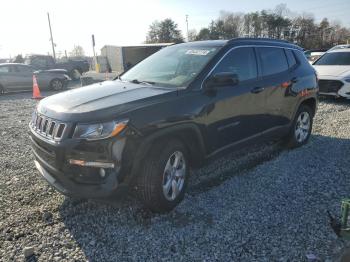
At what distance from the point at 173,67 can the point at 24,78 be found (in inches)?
546

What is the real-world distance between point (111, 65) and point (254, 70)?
35.5 m

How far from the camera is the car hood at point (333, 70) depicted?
9984mm

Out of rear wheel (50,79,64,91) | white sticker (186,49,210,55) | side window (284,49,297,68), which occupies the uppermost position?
white sticker (186,49,210,55)

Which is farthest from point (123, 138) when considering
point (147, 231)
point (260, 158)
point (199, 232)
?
point (260, 158)

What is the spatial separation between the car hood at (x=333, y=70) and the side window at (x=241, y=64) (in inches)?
256

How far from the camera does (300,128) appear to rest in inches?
233

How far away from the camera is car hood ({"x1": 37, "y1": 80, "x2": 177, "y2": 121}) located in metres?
3.15

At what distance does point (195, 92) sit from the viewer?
147 inches

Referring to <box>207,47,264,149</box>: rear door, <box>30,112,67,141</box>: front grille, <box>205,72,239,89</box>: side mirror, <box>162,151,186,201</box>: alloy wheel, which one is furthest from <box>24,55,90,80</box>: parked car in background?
<box>162,151,186,201</box>: alloy wheel

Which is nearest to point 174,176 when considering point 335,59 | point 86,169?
point 86,169

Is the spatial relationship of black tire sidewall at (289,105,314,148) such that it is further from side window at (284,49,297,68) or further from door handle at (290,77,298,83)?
side window at (284,49,297,68)

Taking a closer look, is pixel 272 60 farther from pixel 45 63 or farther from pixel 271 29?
pixel 271 29

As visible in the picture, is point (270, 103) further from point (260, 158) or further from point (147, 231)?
point (147, 231)

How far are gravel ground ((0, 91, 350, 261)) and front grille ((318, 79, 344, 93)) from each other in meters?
5.24
